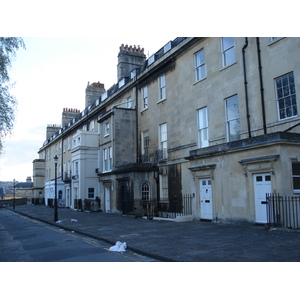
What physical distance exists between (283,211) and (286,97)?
206 inches

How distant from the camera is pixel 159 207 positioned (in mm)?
23469

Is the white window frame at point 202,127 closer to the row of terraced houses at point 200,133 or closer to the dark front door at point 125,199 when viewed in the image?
the row of terraced houses at point 200,133

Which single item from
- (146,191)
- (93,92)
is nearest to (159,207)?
(146,191)

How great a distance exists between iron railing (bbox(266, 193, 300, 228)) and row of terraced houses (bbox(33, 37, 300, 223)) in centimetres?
38

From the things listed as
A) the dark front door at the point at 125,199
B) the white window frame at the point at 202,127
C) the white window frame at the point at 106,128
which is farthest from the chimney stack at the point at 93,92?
the white window frame at the point at 202,127

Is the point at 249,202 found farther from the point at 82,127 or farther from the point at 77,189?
the point at 82,127

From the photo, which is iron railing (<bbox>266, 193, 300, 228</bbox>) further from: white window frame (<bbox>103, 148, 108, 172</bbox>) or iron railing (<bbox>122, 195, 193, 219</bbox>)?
white window frame (<bbox>103, 148, 108, 172</bbox>)

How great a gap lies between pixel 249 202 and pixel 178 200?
7.72 meters

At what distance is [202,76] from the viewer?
20094mm

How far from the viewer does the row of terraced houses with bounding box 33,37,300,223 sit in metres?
14.0

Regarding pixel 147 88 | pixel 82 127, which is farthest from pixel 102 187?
pixel 82 127

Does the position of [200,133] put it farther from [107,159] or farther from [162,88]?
[107,159]

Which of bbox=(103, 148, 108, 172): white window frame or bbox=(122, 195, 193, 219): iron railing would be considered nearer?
bbox=(122, 195, 193, 219): iron railing

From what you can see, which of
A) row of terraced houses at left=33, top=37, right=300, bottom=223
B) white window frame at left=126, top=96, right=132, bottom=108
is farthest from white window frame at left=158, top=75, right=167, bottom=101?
white window frame at left=126, top=96, right=132, bottom=108
